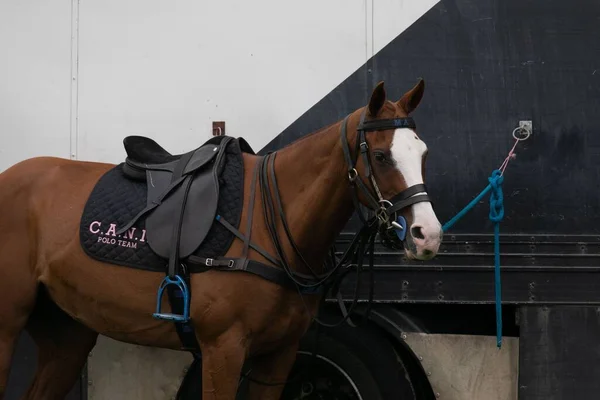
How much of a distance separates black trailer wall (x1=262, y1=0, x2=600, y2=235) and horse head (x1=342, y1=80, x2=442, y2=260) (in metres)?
0.78

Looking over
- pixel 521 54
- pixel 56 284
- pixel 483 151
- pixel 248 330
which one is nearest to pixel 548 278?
pixel 483 151

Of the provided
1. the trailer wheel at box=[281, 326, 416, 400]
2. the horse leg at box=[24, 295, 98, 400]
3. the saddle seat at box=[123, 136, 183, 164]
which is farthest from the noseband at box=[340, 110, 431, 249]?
the horse leg at box=[24, 295, 98, 400]

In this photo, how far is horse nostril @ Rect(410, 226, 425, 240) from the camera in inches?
115

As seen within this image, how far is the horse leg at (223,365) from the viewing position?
326 centimetres

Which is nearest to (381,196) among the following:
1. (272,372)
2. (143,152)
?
(272,372)

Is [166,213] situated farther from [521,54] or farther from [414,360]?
[521,54]

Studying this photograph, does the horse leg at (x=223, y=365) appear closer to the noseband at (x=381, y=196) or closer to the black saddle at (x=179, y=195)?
the black saddle at (x=179, y=195)

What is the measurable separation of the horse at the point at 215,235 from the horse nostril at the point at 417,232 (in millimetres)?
12

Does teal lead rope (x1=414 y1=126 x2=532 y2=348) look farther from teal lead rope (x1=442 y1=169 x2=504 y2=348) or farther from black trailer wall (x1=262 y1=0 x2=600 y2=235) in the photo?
black trailer wall (x1=262 y1=0 x2=600 y2=235)

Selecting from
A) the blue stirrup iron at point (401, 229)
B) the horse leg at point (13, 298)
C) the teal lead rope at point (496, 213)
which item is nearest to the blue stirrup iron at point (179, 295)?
the horse leg at point (13, 298)

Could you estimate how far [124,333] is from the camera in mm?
3549

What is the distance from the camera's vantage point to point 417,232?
293 cm

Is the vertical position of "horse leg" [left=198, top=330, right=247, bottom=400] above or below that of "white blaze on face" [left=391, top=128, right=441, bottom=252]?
below

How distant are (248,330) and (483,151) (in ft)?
5.16
